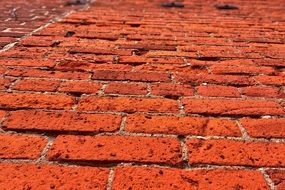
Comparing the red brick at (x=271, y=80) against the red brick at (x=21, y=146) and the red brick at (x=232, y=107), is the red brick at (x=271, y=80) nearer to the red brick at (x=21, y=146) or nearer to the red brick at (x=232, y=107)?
the red brick at (x=232, y=107)

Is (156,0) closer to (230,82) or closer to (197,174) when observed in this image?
(230,82)

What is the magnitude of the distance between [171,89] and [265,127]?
386 mm

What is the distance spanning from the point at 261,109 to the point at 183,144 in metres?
0.37

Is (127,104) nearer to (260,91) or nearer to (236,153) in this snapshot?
(236,153)

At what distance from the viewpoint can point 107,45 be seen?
1.85 metres

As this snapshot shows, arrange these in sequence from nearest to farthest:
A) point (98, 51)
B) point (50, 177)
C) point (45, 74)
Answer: point (50, 177) → point (45, 74) → point (98, 51)

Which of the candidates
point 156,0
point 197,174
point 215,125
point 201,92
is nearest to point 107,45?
point 201,92

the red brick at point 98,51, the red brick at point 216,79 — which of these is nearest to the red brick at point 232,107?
the red brick at point 216,79

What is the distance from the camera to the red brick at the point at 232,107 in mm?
1214

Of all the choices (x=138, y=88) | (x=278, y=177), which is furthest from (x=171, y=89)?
(x=278, y=177)

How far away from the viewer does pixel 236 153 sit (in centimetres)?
99

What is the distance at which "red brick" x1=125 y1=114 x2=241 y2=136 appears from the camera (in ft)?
3.58

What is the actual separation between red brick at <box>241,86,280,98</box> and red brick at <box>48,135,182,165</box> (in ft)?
1.51

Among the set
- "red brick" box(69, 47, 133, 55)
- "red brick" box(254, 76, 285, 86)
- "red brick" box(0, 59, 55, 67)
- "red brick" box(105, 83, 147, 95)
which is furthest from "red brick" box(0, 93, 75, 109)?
"red brick" box(254, 76, 285, 86)
